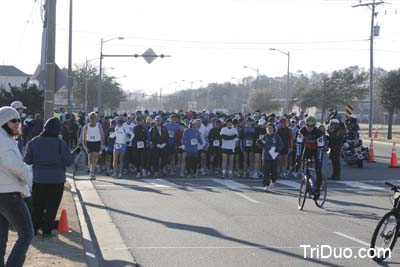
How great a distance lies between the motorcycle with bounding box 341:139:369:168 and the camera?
25.8 meters

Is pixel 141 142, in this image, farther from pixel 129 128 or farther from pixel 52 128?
pixel 52 128

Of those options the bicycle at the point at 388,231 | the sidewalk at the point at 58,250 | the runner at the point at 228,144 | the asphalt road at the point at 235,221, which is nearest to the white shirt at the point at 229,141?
the runner at the point at 228,144

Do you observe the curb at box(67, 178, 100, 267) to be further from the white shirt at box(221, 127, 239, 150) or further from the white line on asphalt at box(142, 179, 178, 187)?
the white shirt at box(221, 127, 239, 150)

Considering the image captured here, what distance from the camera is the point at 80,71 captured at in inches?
3152

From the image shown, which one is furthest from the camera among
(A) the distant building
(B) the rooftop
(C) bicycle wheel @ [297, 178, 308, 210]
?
(B) the rooftop

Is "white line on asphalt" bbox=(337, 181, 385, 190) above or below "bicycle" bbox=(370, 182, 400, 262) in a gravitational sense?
below

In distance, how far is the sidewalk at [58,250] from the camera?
329 inches

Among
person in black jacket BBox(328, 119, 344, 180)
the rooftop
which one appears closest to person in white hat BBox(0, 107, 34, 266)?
person in black jacket BBox(328, 119, 344, 180)

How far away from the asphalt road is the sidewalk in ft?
2.67

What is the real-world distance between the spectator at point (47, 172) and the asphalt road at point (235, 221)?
130cm

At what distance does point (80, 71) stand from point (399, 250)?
73.0 meters

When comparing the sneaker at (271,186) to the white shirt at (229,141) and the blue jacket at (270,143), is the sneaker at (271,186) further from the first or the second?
the white shirt at (229,141)

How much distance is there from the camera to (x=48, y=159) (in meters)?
10.1

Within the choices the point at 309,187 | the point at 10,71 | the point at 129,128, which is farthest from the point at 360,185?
the point at 10,71
